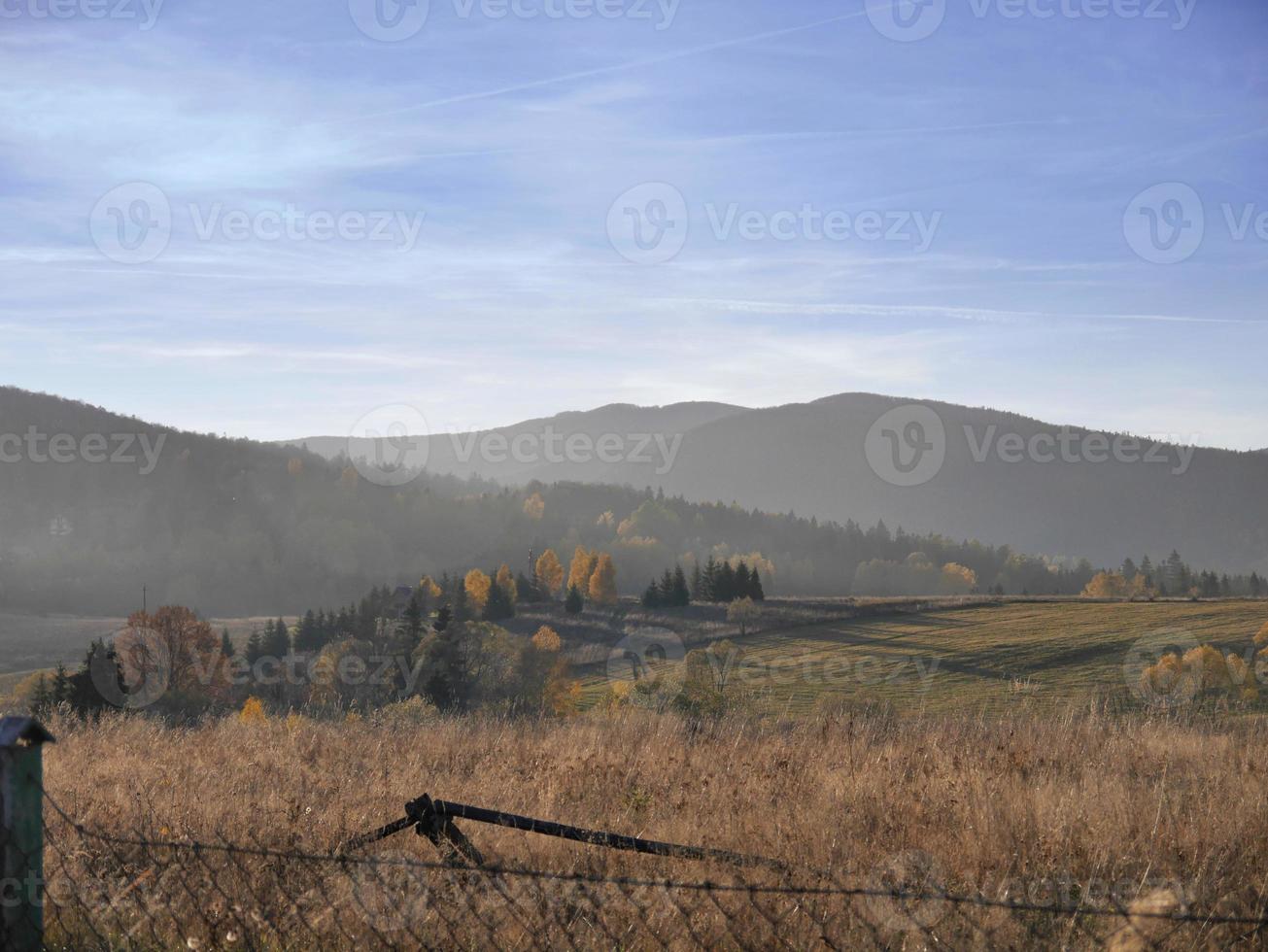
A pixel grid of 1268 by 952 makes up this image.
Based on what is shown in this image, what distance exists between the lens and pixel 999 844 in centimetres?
582

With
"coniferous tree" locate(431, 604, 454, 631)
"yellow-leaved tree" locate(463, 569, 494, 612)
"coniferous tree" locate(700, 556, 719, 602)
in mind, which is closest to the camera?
"coniferous tree" locate(431, 604, 454, 631)

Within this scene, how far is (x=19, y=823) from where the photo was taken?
398cm

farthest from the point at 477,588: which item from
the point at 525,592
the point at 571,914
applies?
the point at 571,914

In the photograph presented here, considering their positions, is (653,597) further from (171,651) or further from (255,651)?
(171,651)

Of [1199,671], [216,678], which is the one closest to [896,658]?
[1199,671]

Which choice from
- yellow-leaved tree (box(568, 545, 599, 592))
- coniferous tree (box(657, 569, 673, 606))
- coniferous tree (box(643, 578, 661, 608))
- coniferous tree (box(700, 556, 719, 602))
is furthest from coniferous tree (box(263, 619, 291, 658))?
coniferous tree (box(700, 556, 719, 602))

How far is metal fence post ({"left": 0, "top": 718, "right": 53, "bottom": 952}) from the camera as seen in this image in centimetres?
397

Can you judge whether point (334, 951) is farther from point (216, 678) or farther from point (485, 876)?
point (216, 678)

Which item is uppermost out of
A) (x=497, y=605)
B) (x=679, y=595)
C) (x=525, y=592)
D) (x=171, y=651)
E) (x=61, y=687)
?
(x=61, y=687)

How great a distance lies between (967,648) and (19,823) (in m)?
71.5

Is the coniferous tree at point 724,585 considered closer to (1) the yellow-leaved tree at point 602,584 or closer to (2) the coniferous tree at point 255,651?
(1) the yellow-leaved tree at point 602,584

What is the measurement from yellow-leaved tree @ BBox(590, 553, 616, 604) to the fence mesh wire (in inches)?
4243

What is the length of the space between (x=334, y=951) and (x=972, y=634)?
3008 inches

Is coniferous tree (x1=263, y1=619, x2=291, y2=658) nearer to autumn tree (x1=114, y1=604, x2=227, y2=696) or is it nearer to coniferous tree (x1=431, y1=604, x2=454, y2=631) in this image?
autumn tree (x1=114, y1=604, x2=227, y2=696)
